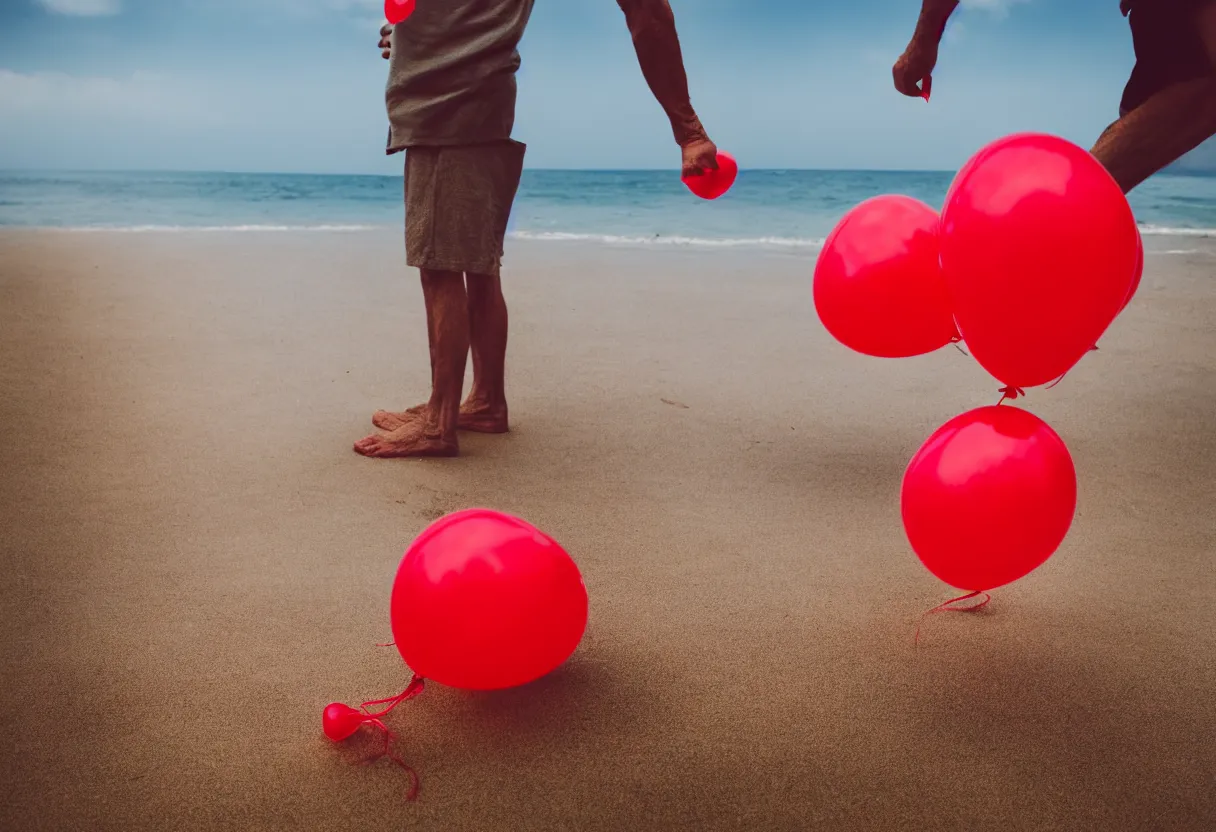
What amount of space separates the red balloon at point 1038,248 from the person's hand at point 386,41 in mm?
1817

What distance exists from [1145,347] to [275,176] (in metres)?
26.1

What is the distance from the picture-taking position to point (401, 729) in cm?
145

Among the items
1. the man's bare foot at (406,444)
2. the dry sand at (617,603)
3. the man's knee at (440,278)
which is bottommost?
the dry sand at (617,603)

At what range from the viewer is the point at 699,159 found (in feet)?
7.85

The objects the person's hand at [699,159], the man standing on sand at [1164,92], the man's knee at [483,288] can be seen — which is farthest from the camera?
the man's knee at [483,288]

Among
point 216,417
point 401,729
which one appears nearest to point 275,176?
point 216,417

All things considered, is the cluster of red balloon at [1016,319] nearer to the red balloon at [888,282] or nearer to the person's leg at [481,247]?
the red balloon at [888,282]

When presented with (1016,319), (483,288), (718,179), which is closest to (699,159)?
(718,179)

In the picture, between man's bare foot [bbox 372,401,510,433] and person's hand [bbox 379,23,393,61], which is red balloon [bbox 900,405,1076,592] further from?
person's hand [bbox 379,23,393,61]

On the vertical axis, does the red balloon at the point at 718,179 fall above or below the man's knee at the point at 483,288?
above

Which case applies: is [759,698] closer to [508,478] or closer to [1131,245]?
[1131,245]

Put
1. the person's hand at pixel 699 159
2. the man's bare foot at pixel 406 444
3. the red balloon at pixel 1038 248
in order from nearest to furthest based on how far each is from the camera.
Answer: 1. the red balloon at pixel 1038 248
2. the person's hand at pixel 699 159
3. the man's bare foot at pixel 406 444

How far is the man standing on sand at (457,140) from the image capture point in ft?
8.02

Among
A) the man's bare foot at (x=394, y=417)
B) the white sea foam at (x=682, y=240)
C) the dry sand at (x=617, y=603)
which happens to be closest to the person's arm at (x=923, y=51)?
the dry sand at (x=617, y=603)
